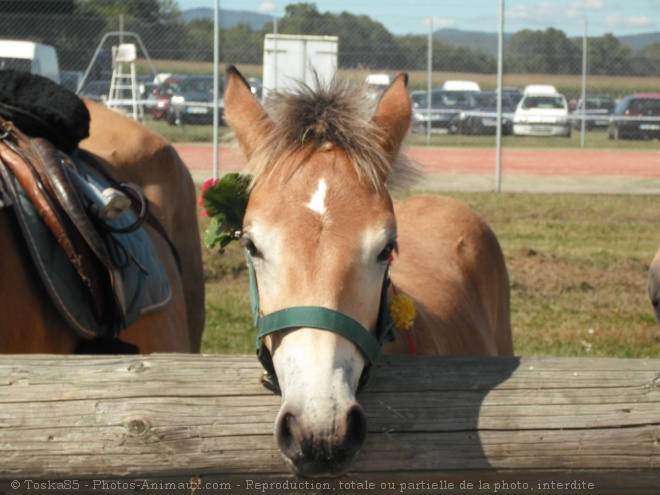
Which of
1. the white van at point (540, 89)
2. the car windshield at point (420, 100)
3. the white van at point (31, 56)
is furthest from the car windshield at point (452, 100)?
the white van at point (31, 56)

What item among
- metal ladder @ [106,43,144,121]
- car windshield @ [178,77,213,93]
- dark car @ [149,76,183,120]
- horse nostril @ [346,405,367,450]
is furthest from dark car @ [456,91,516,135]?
horse nostril @ [346,405,367,450]

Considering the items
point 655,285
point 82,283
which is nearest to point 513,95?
point 655,285

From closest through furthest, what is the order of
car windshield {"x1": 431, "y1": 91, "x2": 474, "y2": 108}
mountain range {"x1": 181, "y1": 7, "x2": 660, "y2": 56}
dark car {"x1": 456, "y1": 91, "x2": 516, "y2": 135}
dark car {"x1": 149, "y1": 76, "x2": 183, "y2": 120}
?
mountain range {"x1": 181, "y1": 7, "x2": 660, "y2": 56} → dark car {"x1": 149, "y1": 76, "x2": 183, "y2": 120} → dark car {"x1": 456, "y1": 91, "x2": 516, "y2": 135} → car windshield {"x1": 431, "y1": 91, "x2": 474, "y2": 108}

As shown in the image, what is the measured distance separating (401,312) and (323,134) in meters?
0.57

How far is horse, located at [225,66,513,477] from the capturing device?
6.79 ft

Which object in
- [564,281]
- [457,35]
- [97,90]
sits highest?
[457,35]

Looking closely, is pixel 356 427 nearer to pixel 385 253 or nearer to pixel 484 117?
pixel 385 253

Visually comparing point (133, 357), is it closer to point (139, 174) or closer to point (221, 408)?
point (221, 408)

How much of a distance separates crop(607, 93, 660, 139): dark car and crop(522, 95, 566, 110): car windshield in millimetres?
2199

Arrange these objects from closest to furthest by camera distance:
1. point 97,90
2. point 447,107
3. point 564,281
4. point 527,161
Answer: point 564,281, point 97,90, point 527,161, point 447,107

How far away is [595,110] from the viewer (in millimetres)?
19047

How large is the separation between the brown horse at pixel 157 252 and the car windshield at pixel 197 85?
11.8 metres

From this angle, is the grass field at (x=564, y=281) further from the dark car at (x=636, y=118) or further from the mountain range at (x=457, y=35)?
the dark car at (x=636, y=118)

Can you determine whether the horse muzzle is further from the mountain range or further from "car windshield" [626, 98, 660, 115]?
"car windshield" [626, 98, 660, 115]
